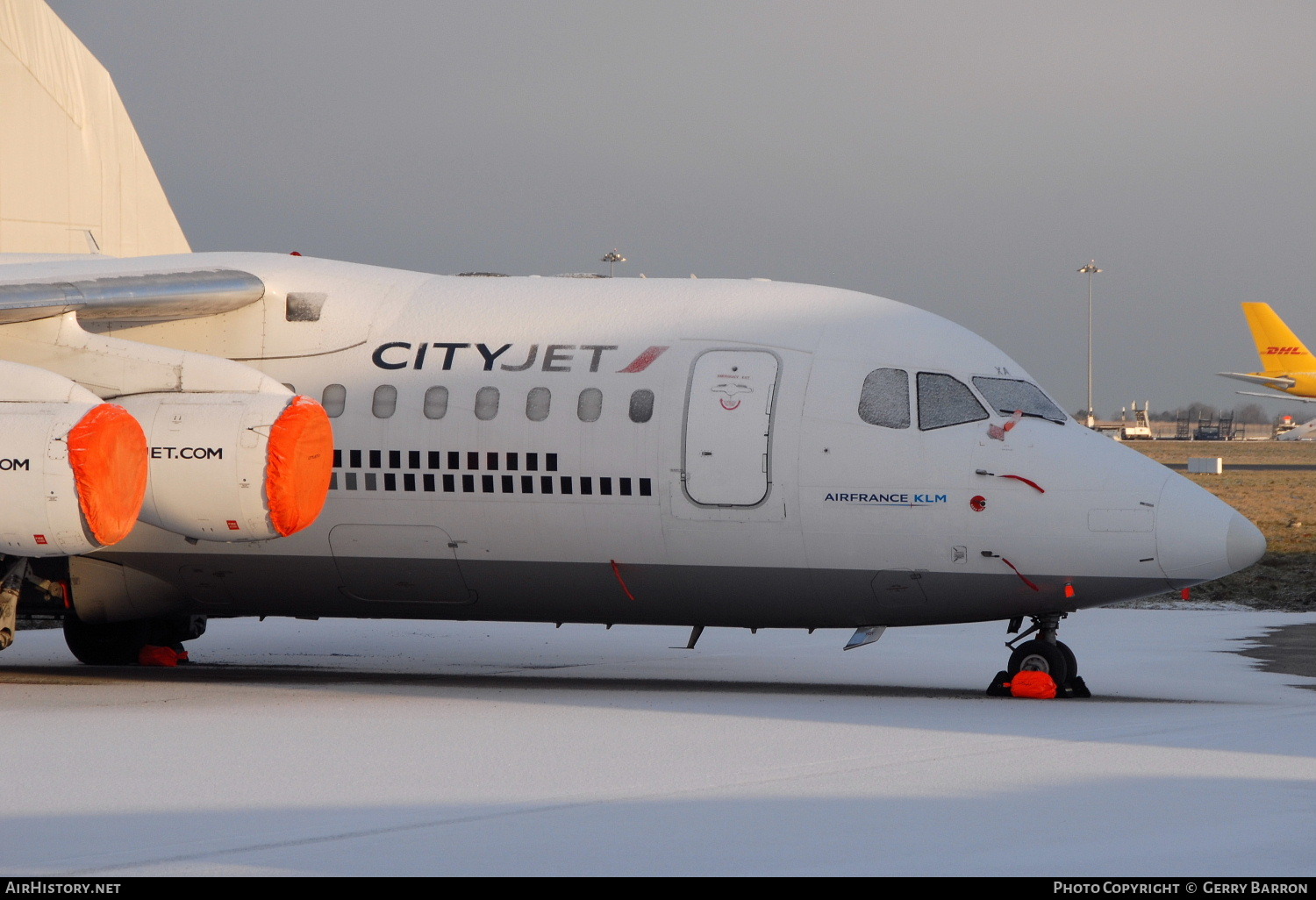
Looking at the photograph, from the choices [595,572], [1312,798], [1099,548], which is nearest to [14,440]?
[595,572]

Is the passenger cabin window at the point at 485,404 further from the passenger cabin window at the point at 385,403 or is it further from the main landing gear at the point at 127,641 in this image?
the main landing gear at the point at 127,641

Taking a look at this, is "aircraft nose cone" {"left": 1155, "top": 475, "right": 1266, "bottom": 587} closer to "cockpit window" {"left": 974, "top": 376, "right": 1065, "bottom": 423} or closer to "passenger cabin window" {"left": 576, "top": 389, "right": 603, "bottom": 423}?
"cockpit window" {"left": 974, "top": 376, "right": 1065, "bottom": 423}

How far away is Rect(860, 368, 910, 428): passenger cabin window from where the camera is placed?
12047 millimetres

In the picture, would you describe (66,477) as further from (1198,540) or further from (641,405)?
(1198,540)

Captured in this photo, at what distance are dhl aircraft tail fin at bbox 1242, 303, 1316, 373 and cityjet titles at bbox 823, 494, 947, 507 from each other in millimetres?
77261

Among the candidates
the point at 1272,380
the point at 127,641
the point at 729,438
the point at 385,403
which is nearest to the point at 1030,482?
the point at 729,438

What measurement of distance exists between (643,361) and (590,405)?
1.90ft

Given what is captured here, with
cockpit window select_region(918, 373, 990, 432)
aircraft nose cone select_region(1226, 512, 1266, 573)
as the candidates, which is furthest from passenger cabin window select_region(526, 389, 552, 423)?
aircraft nose cone select_region(1226, 512, 1266, 573)

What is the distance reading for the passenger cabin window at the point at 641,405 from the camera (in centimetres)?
1231

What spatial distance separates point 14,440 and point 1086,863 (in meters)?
8.27

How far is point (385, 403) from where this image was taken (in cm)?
1277

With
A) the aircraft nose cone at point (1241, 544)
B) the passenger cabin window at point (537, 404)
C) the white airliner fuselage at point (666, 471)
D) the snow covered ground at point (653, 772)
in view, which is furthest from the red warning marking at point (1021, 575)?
the passenger cabin window at point (537, 404)

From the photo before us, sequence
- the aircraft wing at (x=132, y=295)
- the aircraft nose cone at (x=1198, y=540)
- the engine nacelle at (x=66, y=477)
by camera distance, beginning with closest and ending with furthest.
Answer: the engine nacelle at (x=66, y=477), the aircraft nose cone at (x=1198, y=540), the aircraft wing at (x=132, y=295)

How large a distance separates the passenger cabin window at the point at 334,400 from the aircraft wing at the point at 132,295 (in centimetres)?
108
